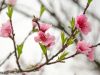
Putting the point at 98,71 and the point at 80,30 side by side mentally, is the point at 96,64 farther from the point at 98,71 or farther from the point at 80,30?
the point at 80,30

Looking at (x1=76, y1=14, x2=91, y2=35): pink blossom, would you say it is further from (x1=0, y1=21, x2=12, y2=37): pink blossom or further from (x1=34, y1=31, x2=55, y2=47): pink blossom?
(x1=0, y1=21, x2=12, y2=37): pink blossom

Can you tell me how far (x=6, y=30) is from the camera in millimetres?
1953

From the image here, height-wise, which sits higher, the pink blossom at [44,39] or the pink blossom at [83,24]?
the pink blossom at [83,24]

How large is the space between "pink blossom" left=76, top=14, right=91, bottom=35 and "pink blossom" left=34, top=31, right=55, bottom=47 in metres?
0.21

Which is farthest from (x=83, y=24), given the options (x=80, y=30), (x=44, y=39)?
(x=44, y=39)

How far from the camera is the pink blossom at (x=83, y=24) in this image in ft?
5.98

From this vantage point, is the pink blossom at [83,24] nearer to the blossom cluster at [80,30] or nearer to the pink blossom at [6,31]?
the blossom cluster at [80,30]

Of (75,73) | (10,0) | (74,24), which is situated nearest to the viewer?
(74,24)

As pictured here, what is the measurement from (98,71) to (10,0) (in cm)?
307

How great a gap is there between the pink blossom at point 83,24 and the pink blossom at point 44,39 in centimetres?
21

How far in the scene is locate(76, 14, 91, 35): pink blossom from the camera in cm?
182

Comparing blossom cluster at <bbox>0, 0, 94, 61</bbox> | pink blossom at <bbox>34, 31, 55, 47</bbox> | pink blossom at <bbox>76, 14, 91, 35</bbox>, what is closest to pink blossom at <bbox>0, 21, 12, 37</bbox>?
blossom cluster at <bbox>0, 0, 94, 61</bbox>

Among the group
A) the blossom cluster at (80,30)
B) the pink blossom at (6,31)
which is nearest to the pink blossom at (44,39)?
the blossom cluster at (80,30)

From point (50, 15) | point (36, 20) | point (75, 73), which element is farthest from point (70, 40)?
point (50, 15)
